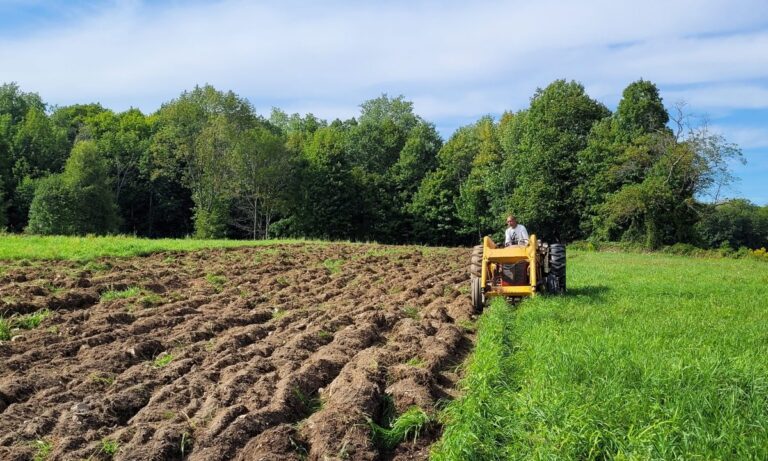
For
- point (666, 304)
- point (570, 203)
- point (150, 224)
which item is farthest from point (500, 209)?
point (666, 304)

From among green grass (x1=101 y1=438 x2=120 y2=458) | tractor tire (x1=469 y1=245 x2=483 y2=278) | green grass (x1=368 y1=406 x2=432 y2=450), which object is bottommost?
green grass (x1=101 y1=438 x2=120 y2=458)

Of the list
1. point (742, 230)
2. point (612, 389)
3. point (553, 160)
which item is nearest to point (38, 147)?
point (553, 160)

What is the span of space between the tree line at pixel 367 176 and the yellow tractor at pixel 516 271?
28836 millimetres

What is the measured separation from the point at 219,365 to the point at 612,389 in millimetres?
4613

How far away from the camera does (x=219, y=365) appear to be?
298 inches

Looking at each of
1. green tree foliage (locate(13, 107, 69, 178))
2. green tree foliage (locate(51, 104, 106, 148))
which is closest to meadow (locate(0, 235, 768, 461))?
green tree foliage (locate(13, 107, 69, 178))

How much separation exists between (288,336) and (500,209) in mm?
46100

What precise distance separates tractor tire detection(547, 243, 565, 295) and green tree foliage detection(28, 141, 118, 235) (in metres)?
40.2

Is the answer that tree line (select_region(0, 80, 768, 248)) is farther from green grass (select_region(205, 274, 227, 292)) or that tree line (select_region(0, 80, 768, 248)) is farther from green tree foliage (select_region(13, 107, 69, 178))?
green grass (select_region(205, 274, 227, 292))

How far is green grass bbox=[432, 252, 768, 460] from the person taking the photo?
4.60m

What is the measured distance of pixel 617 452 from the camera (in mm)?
4535

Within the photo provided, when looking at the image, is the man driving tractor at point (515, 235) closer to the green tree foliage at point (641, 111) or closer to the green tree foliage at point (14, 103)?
the green tree foliage at point (641, 111)

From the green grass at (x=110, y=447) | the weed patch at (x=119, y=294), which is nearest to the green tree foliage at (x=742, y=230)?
the weed patch at (x=119, y=294)

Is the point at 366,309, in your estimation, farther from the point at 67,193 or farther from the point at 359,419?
the point at 67,193
